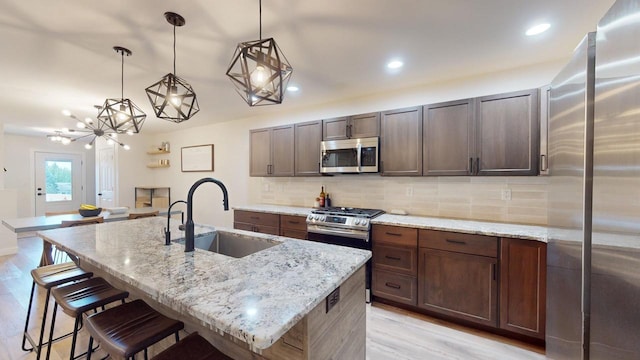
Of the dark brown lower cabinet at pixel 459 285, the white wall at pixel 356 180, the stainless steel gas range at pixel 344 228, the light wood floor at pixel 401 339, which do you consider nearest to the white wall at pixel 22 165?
the white wall at pixel 356 180

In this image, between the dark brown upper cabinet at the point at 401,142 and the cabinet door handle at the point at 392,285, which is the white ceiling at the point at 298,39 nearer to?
the dark brown upper cabinet at the point at 401,142

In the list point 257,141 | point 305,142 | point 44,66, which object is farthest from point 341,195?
point 44,66

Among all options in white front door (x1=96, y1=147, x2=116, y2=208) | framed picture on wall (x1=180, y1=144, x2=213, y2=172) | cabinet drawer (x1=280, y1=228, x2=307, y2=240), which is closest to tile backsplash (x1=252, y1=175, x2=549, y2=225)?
cabinet drawer (x1=280, y1=228, x2=307, y2=240)

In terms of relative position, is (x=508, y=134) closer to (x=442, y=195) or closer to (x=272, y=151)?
(x=442, y=195)

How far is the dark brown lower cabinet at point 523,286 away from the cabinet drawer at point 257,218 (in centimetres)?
248

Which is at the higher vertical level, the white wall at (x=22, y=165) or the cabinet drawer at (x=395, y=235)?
the white wall at (x=22, y=165)

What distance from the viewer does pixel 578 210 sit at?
1.03 metres

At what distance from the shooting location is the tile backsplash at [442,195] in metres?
2.48

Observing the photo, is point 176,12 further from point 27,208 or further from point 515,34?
point 27,208

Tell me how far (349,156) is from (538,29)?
198cm

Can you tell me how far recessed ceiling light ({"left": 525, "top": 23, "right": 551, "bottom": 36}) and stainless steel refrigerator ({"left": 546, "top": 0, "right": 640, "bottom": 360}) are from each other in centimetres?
98

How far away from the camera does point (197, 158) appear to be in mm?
5324

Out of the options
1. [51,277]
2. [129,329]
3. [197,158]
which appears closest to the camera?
[129,329]

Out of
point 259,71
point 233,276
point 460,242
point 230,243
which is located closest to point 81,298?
point 230,243
